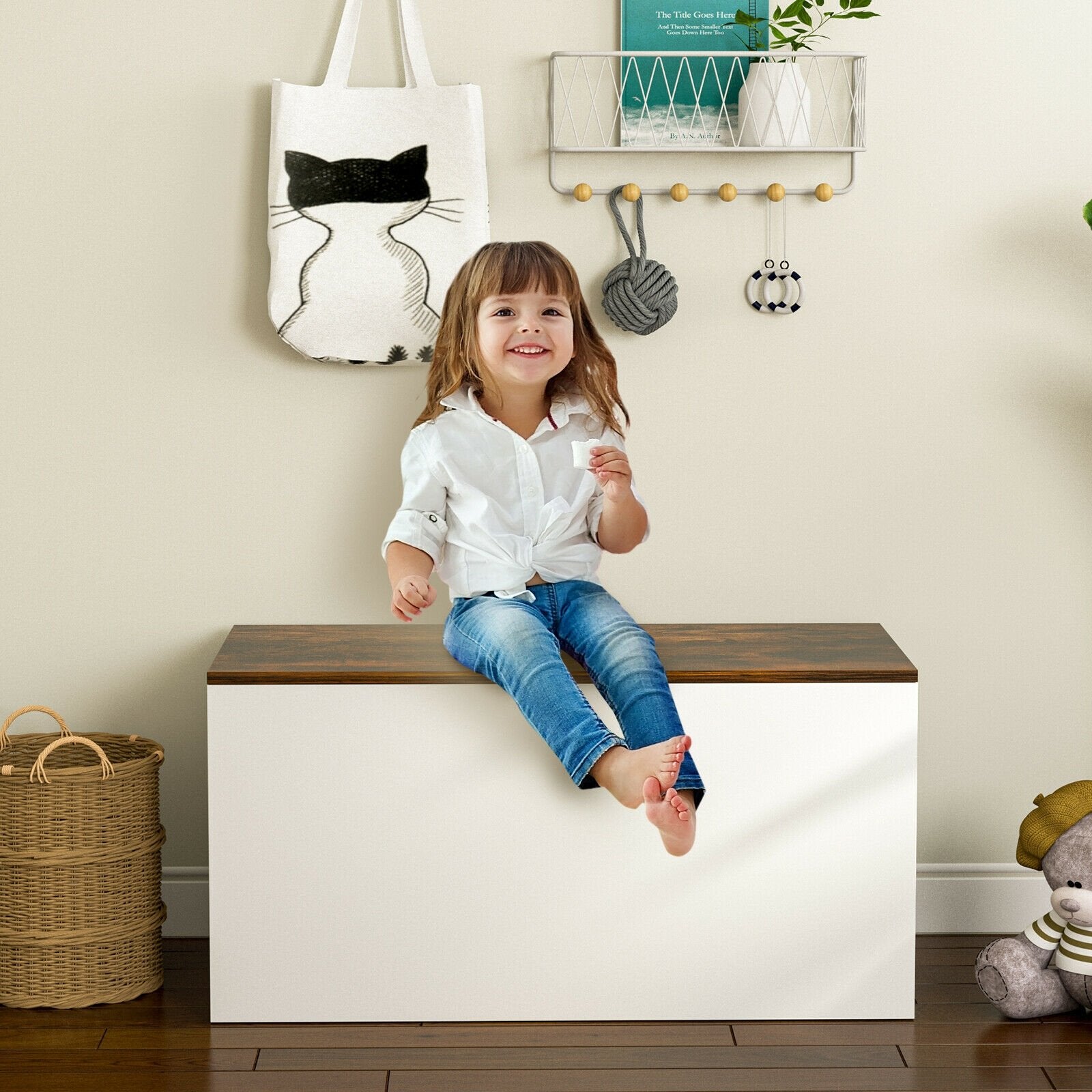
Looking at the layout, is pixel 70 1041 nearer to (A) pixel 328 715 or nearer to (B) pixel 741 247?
(A) pixel 328 715

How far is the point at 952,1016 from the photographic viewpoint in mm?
1953

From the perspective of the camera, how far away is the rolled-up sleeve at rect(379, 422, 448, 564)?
6.20ft

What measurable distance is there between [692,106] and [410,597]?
934mm

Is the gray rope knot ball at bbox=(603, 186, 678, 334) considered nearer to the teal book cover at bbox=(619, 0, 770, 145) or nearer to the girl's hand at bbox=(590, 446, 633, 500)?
the teal book cover at bbox=(619, 0, 770, 145)

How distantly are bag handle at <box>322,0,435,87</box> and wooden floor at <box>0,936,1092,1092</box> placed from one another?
4.63 feet

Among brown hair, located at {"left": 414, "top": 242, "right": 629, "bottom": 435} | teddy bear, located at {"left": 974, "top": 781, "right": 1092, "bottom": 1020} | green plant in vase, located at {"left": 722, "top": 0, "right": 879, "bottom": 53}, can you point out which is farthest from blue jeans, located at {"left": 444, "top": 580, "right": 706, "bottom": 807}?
green plant in vase, located at {"left": 722, "top": 0, "right": 879, "bottom": 53}

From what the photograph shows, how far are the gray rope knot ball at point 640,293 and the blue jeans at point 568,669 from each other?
18.7 inches

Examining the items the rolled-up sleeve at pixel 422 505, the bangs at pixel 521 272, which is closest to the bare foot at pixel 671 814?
the rolled-up sleeve at pixel 422 505

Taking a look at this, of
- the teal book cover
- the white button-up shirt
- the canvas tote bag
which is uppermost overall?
the teal book cover

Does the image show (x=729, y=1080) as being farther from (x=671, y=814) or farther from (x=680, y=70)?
(x=680, y=70)

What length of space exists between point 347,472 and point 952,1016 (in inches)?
49.0

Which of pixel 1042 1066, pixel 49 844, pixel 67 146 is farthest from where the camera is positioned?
pixel 67 146

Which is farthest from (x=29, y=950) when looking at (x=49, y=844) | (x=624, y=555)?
(x=624, y=555)

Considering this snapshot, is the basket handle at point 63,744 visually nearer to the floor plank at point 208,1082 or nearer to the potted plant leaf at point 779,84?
the floor plank at point 208,1082
